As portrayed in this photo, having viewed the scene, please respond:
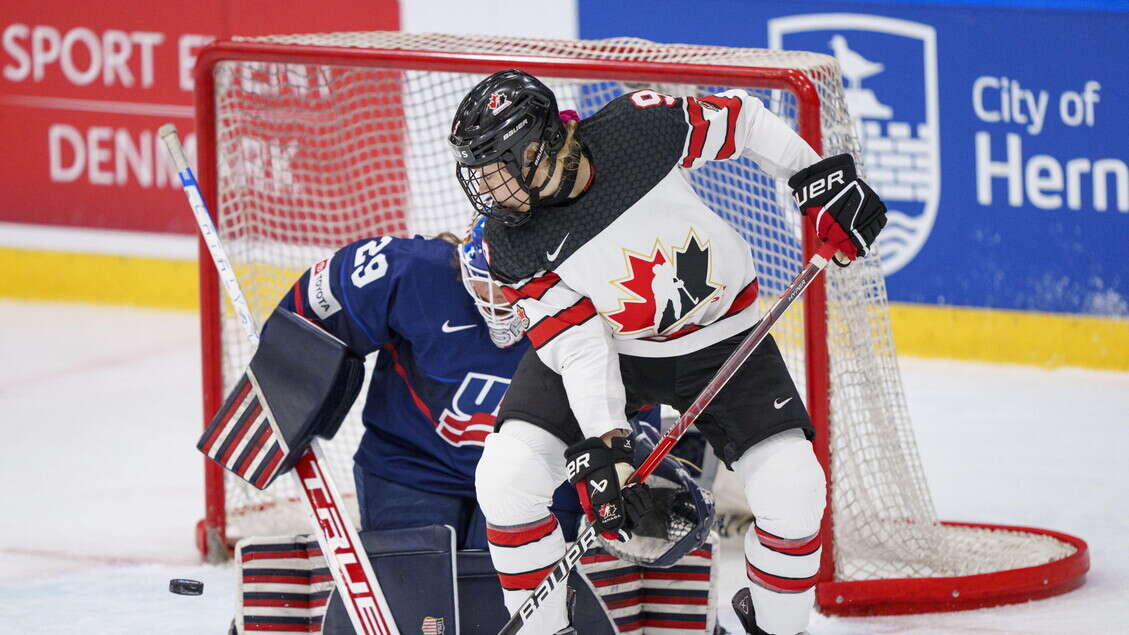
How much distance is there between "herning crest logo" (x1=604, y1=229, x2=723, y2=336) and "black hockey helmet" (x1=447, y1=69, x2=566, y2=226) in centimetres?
18

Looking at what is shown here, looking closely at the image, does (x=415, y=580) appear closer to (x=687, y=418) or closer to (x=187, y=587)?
(x=687, y=418)

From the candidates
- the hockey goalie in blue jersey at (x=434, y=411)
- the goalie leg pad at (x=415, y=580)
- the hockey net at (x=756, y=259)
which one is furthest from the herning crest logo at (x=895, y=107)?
the goalie leg pad at (x=415, y=580)

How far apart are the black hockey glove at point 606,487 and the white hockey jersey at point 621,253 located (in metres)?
0.04

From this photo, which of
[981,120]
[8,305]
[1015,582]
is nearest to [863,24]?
[981,120]

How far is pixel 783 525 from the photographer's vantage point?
2463mm

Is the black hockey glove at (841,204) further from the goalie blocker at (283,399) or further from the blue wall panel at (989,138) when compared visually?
the blue wall panel at (989,138)

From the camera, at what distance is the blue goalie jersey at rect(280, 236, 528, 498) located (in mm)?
2867

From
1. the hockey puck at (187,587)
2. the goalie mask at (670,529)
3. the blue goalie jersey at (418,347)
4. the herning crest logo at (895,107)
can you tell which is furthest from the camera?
the herning crest logo at (895,107)

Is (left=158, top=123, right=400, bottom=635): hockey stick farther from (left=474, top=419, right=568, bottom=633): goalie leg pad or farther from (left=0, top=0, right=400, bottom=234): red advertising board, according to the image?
(left=0, top=0, right=400, bottom=234): red advertising board

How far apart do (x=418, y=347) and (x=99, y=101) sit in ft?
9.83

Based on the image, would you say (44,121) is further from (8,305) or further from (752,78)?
(752,78)

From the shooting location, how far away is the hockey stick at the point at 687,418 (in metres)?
2.46

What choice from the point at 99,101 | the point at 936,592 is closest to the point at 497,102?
the point at 936,592

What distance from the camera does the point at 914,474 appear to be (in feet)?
10.5
